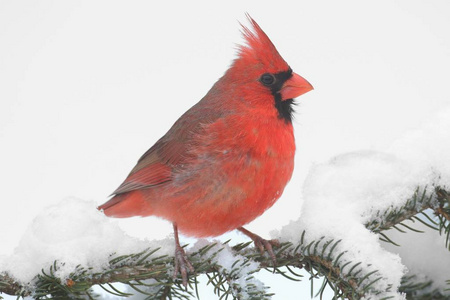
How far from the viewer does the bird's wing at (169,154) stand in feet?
6.94

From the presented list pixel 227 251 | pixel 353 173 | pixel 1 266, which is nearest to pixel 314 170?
pixel 353 173

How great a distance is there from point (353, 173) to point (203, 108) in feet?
2.54

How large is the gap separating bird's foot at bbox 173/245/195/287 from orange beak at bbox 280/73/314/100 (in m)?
0.79

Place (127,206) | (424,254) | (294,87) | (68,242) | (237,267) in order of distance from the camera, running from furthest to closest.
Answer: (127,206), (294,87), (424,254), (237,267), (68,242)

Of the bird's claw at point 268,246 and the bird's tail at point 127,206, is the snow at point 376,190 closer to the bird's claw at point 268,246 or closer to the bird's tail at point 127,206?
the bird's claw at point 268,246

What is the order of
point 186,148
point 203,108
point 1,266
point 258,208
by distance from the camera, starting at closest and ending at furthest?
1. point 1,266
2. point 258,208
3. point 186,148
4. point 203,108

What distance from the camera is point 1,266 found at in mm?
1396

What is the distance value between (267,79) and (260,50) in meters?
0.12

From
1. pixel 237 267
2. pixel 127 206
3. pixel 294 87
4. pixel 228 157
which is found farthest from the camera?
pixel 127 206

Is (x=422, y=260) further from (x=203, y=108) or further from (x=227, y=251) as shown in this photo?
(x=203, y=108)

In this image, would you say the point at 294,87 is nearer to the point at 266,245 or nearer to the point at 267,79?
the point at 267,79

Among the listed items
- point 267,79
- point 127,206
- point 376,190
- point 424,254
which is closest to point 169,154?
point 127,206

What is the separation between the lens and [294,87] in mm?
2145

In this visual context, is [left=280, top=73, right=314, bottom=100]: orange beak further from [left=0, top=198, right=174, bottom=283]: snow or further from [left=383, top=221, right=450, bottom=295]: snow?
[left=0, top=198, right=174, bottom=283]: snow
